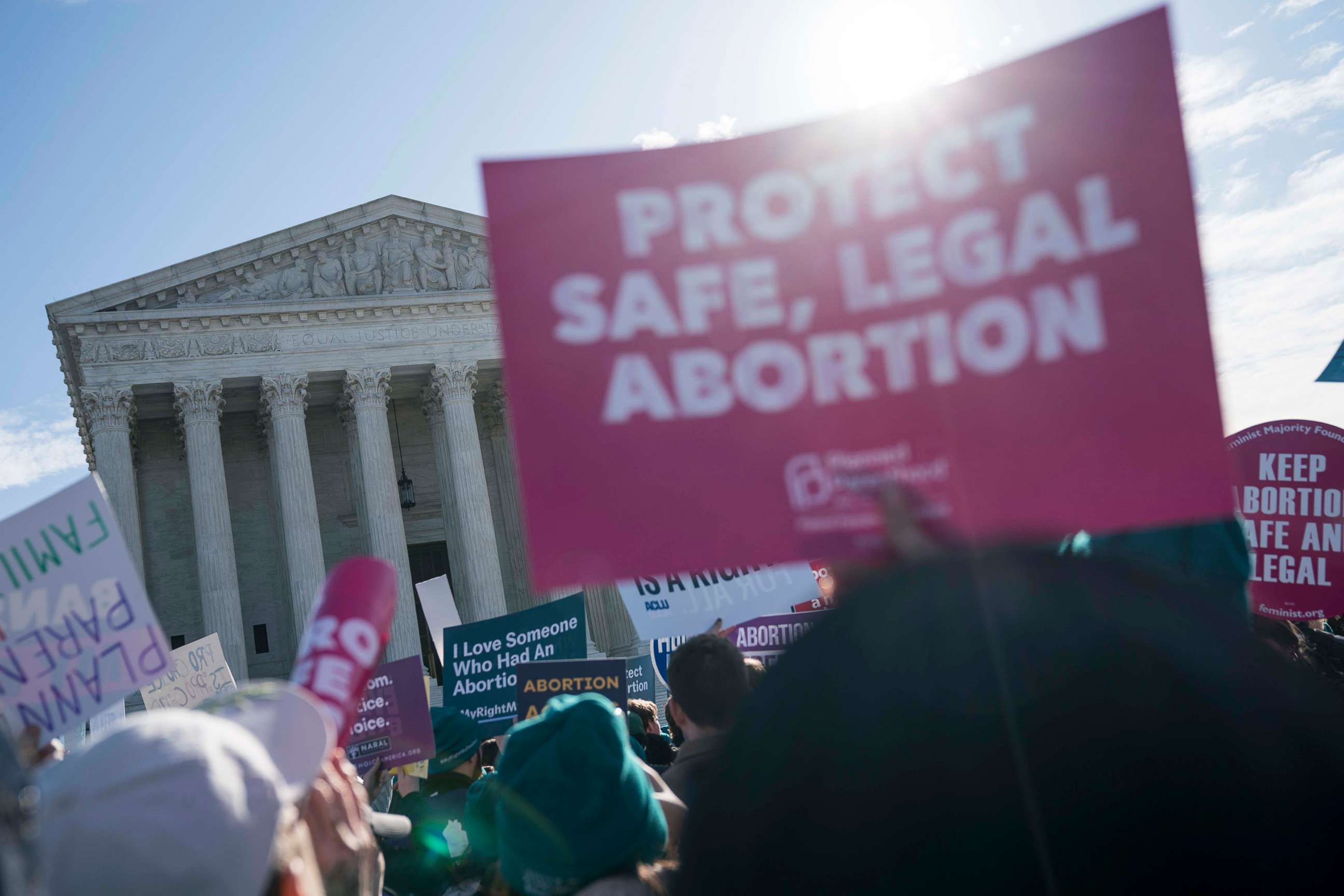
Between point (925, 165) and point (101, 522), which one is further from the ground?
point (925, 165)

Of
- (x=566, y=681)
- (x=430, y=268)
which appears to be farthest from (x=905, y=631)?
(x=430, y=268)

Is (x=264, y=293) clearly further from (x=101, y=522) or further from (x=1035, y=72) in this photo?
(x=1035, y=72)

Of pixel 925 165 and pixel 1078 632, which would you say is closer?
pixel 1078 632

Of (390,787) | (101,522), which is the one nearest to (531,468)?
(101,522)

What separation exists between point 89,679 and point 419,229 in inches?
1227

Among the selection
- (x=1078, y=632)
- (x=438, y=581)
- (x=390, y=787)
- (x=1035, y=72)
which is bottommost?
(x=390, y=787)

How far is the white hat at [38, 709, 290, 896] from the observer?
5.72 feet

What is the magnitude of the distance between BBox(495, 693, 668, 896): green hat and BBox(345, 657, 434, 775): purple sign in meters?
5.87

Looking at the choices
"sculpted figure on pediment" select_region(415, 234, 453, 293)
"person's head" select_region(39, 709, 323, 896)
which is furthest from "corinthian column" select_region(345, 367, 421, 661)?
"person's head" select_region(39, 709, 323, 896)

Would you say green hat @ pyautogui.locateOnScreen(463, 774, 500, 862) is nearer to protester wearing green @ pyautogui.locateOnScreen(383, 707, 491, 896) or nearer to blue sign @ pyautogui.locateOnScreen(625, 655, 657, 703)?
protester wearing green @ pyautogui.locateOnScreen(383, 707, 491, 896)

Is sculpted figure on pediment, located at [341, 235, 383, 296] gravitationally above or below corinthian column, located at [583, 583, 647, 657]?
above

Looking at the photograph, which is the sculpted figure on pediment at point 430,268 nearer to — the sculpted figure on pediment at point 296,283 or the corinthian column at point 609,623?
the sculpted figure on pediment at point 296,283

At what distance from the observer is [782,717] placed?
1584mm

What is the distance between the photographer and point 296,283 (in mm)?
32906
